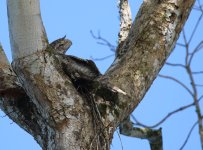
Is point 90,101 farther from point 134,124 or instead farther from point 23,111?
point 134,124

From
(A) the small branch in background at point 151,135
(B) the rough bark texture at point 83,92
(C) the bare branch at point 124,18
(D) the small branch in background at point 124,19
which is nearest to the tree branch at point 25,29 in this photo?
(B) the rough bark texture at point 83,92

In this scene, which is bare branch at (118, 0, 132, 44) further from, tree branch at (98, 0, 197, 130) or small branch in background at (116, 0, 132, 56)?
tree branch at (98, 0, 197, 130)

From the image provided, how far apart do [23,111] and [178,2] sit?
1288 millimetres

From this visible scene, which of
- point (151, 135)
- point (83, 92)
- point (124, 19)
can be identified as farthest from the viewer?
point (124, 19)

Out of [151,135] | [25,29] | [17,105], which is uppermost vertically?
[25,29]

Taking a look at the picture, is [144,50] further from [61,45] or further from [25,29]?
[25,29]

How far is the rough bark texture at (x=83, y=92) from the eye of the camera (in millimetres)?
2523

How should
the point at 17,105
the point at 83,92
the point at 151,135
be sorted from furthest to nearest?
the point at 151,135
the point at 17,105
the point at 83,92

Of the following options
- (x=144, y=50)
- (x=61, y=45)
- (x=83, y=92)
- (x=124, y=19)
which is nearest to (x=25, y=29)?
(x=61, y=45)

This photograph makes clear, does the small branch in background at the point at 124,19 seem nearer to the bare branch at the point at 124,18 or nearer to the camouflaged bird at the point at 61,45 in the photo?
the bare branch at the point at 124,18

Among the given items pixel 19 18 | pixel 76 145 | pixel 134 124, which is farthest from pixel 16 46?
pixel 134 124

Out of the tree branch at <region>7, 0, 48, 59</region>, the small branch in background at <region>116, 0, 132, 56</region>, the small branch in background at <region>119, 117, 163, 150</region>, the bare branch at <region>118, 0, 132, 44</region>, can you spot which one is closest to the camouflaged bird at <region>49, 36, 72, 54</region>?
the tree branch at <region>7, 0, 48, 59</region>

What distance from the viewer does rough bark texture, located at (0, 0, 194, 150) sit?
2.52m

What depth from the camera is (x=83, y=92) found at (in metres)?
2.69
